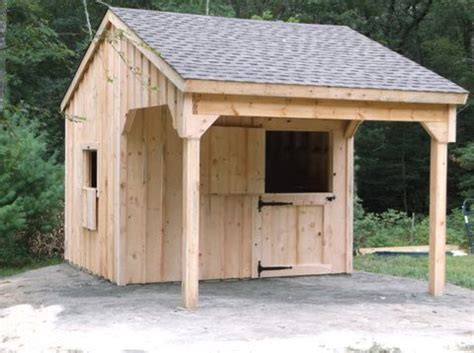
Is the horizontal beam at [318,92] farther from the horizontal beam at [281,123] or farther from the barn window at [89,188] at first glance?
the barn window at [89,188]

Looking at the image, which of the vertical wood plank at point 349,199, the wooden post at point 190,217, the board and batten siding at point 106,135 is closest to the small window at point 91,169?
the board and batten siding at point 106,135

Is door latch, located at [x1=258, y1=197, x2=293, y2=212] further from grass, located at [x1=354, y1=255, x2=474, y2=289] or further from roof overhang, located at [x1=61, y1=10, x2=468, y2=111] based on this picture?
roof overhang, located at [x1=61, y1=10, x2=468, y2=111]

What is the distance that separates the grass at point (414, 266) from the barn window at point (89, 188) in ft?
12.5

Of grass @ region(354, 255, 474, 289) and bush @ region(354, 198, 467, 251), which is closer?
grass @ region(354, 255, 474, 289)

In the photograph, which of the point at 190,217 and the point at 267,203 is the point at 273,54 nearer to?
the point at 267,203

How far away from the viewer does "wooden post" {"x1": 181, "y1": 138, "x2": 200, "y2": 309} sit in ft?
26.0

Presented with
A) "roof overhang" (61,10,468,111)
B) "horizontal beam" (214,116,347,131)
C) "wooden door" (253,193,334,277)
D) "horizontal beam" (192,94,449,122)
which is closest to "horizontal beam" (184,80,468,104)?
"roof overhang" (61,10,468,111)

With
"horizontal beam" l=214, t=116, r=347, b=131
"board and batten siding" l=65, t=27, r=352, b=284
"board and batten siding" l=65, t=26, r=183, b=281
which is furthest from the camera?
"horizontal beam" l=214, t=116, r=347, b=131

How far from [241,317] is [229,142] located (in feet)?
10.1

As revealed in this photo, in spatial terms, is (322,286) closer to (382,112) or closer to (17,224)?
(382,112)

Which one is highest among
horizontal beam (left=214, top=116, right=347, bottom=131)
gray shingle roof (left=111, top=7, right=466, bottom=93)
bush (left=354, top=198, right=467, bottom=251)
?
gray shingle roof (left=111, top=7, right=466, bottom=93)

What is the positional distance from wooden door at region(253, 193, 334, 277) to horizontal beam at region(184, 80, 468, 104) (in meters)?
2.35

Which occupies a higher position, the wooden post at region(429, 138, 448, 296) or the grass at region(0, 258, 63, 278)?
the wooden post at region(429, 138, 448, 296)

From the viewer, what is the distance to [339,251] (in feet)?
35.8
